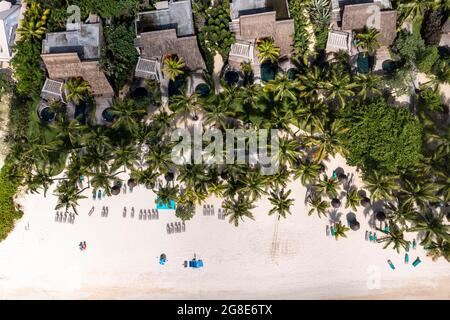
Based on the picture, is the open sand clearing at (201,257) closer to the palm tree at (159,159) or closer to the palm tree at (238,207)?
the palm tree at (238,207)

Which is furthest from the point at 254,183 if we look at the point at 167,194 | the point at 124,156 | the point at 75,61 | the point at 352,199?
the point at 75,61

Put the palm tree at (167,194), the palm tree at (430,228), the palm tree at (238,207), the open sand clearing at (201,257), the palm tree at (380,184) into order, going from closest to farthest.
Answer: the palm tree at (430,228), the palm tree at (380,184), the palm tree at (238,207), the palm tree at (167,194), the open sand clearing at (201,257)

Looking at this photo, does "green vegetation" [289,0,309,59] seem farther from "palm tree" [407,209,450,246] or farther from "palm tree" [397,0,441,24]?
"palm tree" [407,209,450,246]

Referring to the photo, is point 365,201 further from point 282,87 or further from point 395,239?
point 282,87

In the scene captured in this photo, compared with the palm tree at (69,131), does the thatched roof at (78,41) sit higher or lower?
higher

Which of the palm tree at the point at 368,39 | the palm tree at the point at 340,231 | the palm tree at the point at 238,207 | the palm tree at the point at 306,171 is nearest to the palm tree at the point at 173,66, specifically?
the palm tree at the point at 238,207

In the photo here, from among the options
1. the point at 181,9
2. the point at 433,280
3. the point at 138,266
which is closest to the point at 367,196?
the point at 433,280

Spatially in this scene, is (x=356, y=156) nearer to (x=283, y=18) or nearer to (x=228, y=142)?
(x=228, y=142)
